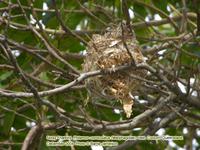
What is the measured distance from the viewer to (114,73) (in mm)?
2830

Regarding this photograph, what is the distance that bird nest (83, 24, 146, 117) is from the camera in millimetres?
2850

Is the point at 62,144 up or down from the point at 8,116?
down

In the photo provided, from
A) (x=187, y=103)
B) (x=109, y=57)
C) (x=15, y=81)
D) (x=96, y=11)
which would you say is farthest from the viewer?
(x=96, y=11)

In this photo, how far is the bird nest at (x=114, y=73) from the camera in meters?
2.85

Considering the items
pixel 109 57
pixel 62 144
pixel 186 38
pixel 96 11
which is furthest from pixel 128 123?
pixel 96 11

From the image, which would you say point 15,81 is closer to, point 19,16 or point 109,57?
Answer: point 19,16

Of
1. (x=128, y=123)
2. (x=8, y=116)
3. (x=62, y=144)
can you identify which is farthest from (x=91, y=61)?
(x=8, y=116)

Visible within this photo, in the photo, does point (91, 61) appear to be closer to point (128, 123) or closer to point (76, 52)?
point (128, 123)

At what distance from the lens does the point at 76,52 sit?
3.80m

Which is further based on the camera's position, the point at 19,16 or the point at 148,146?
the point at 148,146

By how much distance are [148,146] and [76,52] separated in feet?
2.66

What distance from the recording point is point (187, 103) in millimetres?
3260

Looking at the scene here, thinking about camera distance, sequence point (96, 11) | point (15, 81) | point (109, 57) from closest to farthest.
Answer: point (109, 57), point (15, 81), point (96, 11)

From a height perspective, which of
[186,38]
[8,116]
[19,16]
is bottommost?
[8,116]
